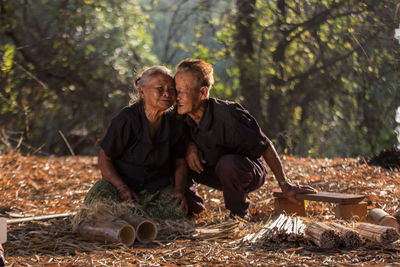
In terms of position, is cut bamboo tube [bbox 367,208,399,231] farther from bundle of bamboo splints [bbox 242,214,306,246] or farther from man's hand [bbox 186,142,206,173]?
man's hand [bbox 186,142,206,173]

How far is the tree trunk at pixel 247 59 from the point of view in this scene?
8.76m

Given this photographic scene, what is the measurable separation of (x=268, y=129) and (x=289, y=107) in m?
0.73

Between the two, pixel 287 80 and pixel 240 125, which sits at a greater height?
pixel 287 80

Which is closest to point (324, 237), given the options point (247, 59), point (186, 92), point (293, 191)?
point (293, 191)

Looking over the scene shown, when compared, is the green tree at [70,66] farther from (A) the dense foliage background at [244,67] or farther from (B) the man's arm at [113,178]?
(B) the man's arm at [113,178]

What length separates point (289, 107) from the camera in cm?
955

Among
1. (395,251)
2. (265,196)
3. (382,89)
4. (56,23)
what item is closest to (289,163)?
(265,196)

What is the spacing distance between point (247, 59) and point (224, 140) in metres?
5.04

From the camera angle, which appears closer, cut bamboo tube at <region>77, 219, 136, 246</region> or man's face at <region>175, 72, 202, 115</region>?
cut bamboo tube at <region>77, 219, 136, 246</region>

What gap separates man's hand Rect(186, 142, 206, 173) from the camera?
3930 mm

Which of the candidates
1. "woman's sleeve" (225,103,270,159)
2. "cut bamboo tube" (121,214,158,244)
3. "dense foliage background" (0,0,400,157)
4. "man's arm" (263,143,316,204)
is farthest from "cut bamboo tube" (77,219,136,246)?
"dense foliage background" (0,0,400,157)

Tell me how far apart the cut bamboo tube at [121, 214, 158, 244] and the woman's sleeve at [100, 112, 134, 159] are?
63 cm

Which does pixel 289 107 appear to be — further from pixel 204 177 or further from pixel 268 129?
pixel 204 177

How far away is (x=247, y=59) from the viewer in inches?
341
